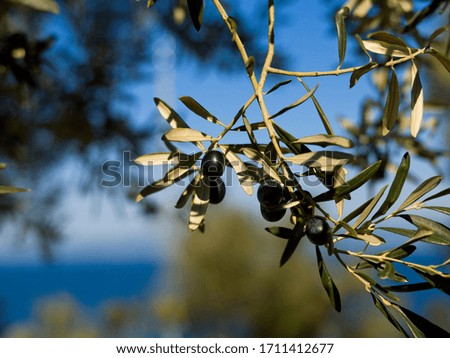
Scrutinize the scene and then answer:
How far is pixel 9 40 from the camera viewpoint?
25.0 inches

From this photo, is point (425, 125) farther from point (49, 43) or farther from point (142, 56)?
point (142, 56)

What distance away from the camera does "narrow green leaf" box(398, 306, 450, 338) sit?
379mm

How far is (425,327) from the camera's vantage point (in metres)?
0.38

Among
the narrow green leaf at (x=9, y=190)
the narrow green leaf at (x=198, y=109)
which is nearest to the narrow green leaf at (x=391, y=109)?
the narrow green leaf at (x=198, y=109)

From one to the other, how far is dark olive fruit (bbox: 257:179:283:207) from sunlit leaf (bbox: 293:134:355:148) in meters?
0.03

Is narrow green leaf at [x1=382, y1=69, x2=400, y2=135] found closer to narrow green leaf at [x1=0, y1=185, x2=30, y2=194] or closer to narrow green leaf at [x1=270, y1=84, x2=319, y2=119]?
narrow green leaf at [x1=270, y1=84, x2=319, y2=119]

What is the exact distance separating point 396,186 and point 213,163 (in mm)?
137

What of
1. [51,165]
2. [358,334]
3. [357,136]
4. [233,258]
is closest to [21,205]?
[51,165]

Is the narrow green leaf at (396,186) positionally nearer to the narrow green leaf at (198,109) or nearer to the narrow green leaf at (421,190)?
the narrow green leaf at (421,190)

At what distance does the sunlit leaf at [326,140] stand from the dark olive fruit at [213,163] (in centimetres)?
5

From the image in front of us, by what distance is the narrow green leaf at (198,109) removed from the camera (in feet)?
1.28

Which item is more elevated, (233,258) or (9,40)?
(9,40)

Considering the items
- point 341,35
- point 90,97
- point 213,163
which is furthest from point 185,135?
point 90,97

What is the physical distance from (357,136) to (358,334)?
18.8ft
